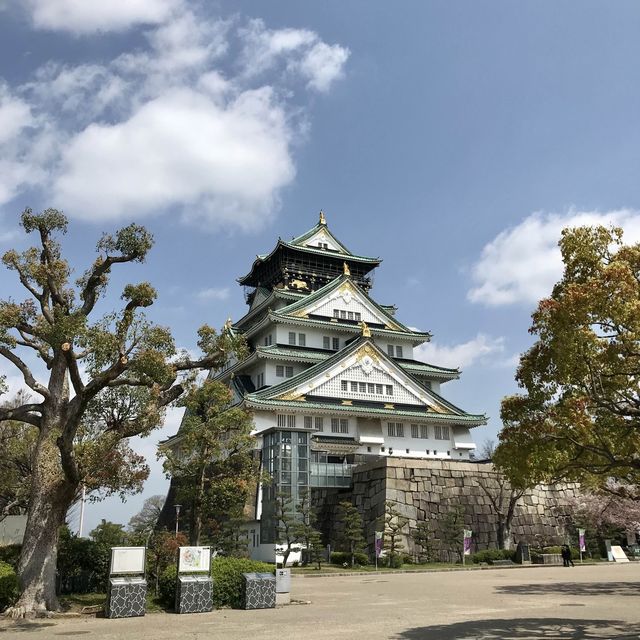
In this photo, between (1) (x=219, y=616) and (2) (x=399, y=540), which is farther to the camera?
(2) (x=399, y=540)

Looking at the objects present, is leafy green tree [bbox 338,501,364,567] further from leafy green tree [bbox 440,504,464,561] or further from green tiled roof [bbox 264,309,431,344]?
green tiled roof [bbox 264,309,431,344]

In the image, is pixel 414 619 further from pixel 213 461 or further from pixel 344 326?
pixel 344 326

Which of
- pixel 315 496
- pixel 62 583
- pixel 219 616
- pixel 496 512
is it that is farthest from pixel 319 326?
pixel 219 616

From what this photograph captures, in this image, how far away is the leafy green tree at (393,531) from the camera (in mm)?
30828

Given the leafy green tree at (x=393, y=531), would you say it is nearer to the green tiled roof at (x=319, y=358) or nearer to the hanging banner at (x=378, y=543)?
the hanging banner at (x=378, y=543)

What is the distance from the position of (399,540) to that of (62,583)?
1742 cm

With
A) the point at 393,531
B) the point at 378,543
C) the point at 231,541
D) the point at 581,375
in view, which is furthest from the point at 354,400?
the point at 581,375

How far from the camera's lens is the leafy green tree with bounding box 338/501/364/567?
102ft

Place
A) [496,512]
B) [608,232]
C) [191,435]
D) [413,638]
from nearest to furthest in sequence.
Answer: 1. [413,638]
2. [608,232]
3. [191,435]
4. [496,512]

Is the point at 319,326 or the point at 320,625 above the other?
the point at 319,326

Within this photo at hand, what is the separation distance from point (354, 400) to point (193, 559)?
27.1 m

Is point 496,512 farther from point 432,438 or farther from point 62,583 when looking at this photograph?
point 62,583

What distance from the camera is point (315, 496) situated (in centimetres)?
3662

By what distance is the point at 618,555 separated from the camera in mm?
34781
